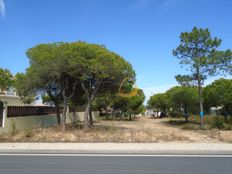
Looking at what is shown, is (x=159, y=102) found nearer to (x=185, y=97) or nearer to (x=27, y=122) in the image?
(x=185, y=97)

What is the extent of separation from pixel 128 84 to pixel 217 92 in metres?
13.1

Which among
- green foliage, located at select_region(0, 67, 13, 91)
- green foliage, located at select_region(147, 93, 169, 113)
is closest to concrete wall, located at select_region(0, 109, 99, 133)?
green foliage, located at select_region(0, 67, 13, 91)

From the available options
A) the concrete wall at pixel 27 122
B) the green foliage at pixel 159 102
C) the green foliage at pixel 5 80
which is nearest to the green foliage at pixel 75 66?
the concrete wall at pixel 27 122

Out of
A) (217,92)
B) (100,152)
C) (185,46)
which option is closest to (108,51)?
(185,46)
